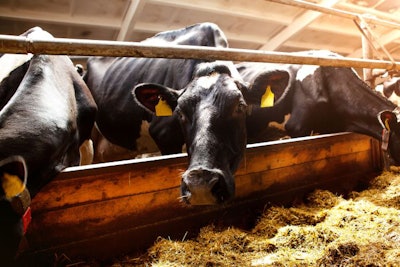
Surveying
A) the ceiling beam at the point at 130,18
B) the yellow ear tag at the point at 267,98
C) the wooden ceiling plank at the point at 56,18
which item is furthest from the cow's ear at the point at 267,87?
the wooden ceiling plank at the point at 56,18

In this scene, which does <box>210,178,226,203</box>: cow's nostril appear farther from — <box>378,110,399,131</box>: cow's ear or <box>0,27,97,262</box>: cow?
<box>378,110,399,131</box>: cow's ear

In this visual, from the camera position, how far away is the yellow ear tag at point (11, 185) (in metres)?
1.15

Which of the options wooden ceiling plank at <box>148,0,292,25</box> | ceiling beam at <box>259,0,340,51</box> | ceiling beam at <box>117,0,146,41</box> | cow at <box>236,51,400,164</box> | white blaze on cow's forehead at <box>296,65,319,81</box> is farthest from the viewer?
ceiling beam at <box>259,0,340,51</box>

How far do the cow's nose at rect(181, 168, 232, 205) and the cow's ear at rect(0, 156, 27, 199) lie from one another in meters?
0.85

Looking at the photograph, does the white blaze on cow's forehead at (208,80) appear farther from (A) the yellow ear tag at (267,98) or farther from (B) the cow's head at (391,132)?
(B) the cow's head at (391,132)

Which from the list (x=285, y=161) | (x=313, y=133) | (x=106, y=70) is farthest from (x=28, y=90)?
(x=313, y=133)

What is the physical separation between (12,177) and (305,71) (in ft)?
12.0

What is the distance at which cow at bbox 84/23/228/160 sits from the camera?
3.10 metres

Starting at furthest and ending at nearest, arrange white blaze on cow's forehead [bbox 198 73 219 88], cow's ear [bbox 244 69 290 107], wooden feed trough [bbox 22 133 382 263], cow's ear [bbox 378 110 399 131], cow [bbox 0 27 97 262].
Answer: cow's ear [bbox 378 110 399 131], cow's ear [bbox 244 69 290 107], white blaze on cow's forehead [bbox 198 73 219 88], wooden feed trough [bbox 22 133 382 263], cow [bbox 0 27 97 262]

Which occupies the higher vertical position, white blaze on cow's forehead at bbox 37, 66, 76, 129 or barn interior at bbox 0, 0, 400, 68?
barn interior at bbox 0, 0, 400, 68

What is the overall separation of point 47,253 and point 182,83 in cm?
178

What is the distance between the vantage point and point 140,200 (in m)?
2.11

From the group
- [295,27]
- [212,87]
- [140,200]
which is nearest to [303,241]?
[140,200]

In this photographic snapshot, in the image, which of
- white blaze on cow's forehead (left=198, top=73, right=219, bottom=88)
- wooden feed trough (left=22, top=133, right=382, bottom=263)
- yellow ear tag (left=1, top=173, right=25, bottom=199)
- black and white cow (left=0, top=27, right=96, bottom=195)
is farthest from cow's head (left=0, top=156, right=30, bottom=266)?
white blaze on cow's forehead (left=198, top=73, right=219, bottom=88)
